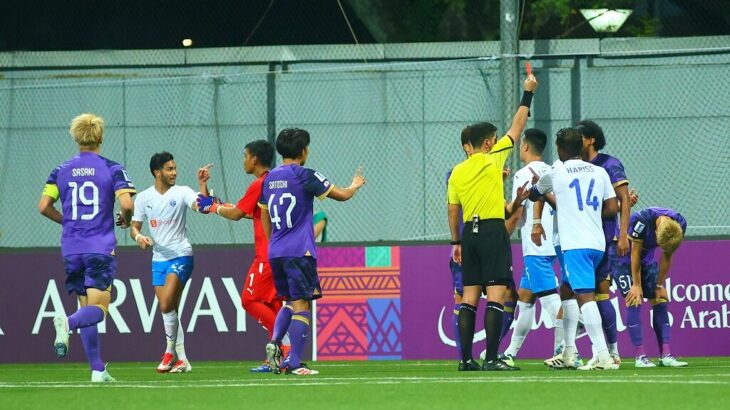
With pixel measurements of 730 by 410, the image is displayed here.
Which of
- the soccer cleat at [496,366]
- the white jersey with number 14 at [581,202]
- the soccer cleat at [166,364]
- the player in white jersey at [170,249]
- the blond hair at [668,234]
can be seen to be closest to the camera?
the white jersey with number 14 at [581,202]

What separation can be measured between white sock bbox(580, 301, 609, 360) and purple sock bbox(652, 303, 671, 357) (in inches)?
60.2

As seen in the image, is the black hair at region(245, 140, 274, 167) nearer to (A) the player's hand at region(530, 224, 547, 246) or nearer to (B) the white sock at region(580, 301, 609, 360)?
(A) the player's hand at region(530, 224, 547, 246)

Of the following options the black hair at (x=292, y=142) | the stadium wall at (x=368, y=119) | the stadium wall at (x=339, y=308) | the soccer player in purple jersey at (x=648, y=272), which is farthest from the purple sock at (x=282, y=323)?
the stadium wall at (x=368, y=119)

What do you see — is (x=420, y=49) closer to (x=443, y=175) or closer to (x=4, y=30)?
(x=443, y=175)

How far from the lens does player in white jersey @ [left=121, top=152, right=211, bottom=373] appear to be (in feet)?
45.8

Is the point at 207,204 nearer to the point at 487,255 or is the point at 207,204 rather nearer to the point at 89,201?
the point at 89,201

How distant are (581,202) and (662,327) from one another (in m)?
1.94

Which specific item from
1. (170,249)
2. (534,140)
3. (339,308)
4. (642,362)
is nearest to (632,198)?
(534,140)

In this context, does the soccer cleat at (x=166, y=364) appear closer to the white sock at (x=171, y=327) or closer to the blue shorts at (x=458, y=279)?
the white sock at (x=171, y=327)

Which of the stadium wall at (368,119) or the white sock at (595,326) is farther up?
the stadium wall at (368,119)

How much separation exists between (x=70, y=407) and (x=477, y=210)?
403cm

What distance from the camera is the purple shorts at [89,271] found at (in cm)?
1166

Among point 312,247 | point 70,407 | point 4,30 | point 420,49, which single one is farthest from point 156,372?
point 4,30

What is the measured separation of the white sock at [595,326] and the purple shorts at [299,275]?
2114 mm
